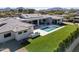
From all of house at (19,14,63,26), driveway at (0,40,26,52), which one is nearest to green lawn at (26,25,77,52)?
driveway at (0,40,26,52)

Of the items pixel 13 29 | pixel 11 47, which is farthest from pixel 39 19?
pixel 11 47

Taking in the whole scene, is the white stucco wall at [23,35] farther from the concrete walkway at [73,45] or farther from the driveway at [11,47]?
the concrete walkway at [73,45]

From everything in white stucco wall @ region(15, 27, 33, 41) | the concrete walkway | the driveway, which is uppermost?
white stucco wall @ region(15, 27, 33, 41)

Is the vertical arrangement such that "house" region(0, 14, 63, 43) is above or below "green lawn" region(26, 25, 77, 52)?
above

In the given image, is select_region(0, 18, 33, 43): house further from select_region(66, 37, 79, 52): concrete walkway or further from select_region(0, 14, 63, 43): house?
select_region(66, 37, 79, 52): concrete walkway

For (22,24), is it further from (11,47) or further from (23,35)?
(11,47)
